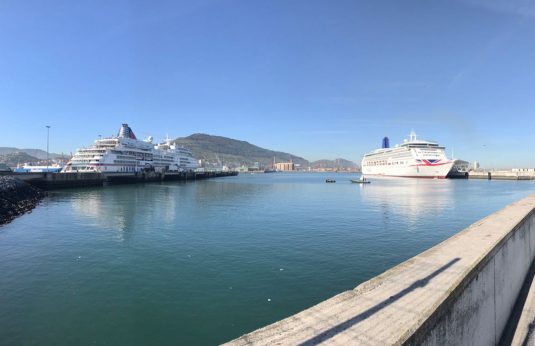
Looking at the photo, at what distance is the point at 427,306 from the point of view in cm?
597

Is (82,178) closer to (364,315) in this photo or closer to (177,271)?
(177,271)

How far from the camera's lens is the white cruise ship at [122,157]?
8288 cm

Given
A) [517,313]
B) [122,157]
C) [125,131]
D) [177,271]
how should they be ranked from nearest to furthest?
[517,313] → [177,271] → [122,157] → [125,131]

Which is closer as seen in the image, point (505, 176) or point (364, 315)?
point (364, 315)

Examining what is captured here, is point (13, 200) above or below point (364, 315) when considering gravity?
below

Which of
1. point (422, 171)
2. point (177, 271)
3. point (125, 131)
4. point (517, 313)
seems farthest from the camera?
point (422, 171)

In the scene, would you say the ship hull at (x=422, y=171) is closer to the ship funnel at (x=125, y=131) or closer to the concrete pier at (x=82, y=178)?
the concrete pier at (x=82, y=178)

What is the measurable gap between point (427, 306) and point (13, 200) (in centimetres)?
4031

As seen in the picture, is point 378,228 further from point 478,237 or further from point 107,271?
point 107,271

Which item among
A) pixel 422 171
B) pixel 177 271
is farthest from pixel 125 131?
pixel 422 171

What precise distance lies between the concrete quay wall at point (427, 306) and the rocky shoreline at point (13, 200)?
91.9 feet

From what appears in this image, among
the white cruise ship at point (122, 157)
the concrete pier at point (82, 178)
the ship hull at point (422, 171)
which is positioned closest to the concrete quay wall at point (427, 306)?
the concrete pier at point (82, 178)

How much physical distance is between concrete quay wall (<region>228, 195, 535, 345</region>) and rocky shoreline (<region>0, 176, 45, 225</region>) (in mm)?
28012

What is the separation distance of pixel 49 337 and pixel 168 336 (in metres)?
3.01
